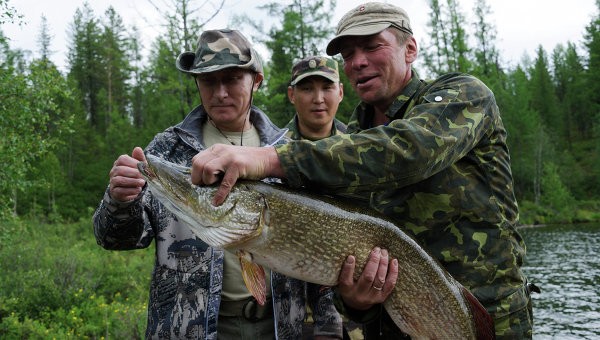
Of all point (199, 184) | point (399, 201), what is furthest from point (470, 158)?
point (199, 184)

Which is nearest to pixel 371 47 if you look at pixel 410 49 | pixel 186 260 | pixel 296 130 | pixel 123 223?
pixel 410 49

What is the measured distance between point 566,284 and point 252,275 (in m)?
15.1

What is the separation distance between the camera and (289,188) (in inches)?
82.4

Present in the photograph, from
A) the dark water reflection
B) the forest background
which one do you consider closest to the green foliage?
the forest background

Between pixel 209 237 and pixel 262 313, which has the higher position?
pixel 209 237

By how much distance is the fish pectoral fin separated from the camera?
83.2 inches

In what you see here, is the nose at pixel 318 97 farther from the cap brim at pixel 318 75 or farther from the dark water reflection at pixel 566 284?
the dark water reflection at pixel 566 284

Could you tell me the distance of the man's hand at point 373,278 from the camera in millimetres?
2107

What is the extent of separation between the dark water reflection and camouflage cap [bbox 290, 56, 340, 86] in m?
8.27

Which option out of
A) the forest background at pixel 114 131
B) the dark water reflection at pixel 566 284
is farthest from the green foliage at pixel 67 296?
the dark water reflection at pixel 566 284

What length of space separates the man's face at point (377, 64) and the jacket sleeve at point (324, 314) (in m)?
1.25

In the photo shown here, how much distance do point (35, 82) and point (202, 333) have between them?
37.5ft

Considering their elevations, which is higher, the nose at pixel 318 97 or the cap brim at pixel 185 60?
the nose at pixel 318 97

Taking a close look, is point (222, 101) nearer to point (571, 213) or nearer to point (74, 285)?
point (74, 285)
